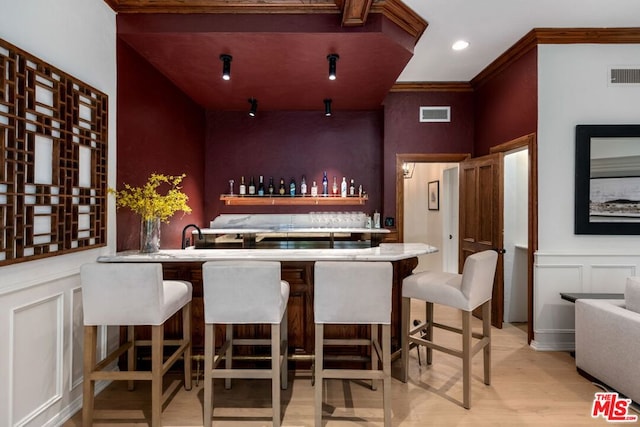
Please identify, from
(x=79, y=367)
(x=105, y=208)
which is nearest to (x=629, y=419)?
(x=79, y=367)

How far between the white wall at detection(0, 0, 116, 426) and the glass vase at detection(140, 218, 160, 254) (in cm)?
26

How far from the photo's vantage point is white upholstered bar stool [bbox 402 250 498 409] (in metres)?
2.31

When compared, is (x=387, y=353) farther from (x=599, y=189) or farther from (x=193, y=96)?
(x=193, y=96)

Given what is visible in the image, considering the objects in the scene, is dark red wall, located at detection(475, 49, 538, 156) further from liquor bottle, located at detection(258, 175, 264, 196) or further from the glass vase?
the glass vase

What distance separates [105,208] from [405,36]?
281 centimetres

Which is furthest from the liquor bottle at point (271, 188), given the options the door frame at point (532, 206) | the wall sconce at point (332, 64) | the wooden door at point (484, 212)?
the door frame at point (532, 206)

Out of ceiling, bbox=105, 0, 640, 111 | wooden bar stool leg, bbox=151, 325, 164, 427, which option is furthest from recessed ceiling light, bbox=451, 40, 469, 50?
wooden bar stool leg, bbox=151, 325, 164, 427

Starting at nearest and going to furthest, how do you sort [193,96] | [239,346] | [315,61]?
[239,346], [315,61], [193,96]

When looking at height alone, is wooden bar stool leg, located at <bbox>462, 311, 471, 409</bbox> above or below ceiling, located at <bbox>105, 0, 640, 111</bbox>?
below

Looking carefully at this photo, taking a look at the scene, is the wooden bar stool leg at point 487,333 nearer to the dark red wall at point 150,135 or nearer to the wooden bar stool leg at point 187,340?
the wooden bar stool leg at point 187,340

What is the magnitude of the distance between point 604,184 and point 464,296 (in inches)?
82.1

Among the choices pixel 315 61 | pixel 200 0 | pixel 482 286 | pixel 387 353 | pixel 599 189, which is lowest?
pixel 387 353

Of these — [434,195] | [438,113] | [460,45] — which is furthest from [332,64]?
→ [434,195]

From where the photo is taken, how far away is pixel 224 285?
2023 millimetres
